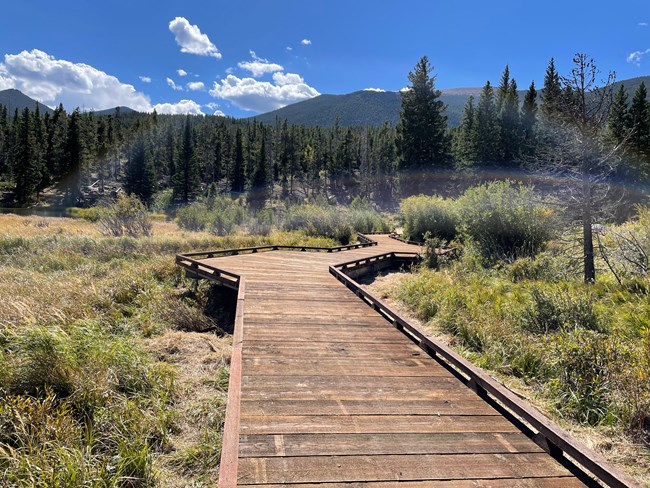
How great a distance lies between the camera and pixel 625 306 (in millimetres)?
6832

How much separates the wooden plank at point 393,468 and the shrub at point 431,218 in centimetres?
1536

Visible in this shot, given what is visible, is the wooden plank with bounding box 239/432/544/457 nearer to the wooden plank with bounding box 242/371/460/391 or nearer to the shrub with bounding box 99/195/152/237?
the wooden plank with bounding box 242/371/460/391

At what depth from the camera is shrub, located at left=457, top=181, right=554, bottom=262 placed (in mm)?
12438

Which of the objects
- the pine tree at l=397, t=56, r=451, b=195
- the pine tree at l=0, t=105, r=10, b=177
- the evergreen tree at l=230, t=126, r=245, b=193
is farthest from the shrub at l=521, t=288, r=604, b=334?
the pine tree at l=0, t=105, r=10, b=177

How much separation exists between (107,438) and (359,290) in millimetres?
5218

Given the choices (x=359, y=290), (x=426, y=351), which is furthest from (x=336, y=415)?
(x=359, y=290)

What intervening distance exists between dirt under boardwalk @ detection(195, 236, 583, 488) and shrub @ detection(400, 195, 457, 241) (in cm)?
1330

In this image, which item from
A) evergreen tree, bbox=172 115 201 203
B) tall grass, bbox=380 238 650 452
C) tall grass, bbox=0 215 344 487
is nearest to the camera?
tall grass, bbox=0 215 344 487

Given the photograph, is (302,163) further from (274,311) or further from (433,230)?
(274,311)

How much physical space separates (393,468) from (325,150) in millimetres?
80194

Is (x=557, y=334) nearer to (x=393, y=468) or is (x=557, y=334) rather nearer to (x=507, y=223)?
(x=393, y=468)

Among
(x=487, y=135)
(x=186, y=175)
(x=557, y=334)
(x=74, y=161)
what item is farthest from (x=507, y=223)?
(x=74, y=161)

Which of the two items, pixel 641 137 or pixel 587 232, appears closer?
pixel 587 232

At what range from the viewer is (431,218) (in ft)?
60.5
